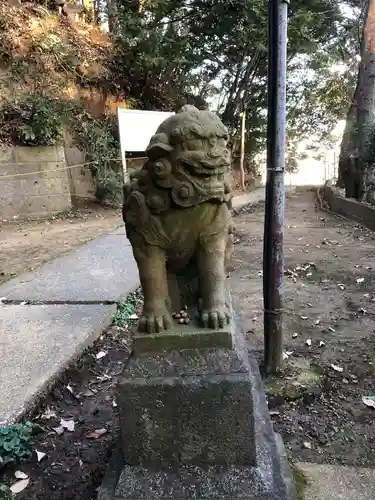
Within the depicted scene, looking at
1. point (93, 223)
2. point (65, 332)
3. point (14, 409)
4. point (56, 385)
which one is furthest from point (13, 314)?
point (93, 223)

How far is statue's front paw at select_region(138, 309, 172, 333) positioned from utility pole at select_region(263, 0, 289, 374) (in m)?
1.12

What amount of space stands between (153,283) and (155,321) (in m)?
0.14

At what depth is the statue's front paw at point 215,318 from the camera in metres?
1.51

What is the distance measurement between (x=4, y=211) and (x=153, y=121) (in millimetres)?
3211

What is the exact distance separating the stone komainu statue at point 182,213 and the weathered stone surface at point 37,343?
1028 mm

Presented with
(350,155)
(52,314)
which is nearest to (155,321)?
(52,314)

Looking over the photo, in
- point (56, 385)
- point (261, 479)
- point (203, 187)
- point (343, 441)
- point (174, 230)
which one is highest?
point (203, 187)

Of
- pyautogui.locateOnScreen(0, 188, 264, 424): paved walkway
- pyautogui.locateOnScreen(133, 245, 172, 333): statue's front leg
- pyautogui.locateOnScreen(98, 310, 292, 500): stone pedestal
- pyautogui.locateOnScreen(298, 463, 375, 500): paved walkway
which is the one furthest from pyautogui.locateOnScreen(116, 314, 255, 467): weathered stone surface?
pyautogui.locateOnScreen(0, 188, 264, 424): paved walkway

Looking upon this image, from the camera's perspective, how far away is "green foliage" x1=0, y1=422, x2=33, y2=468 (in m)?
1.85

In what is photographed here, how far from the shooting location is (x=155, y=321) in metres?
1.51

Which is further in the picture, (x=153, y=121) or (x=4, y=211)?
(x=153, y=121)

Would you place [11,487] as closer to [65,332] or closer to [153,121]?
[65,332]

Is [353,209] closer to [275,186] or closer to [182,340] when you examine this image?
[275,186]

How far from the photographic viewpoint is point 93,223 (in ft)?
23.6
